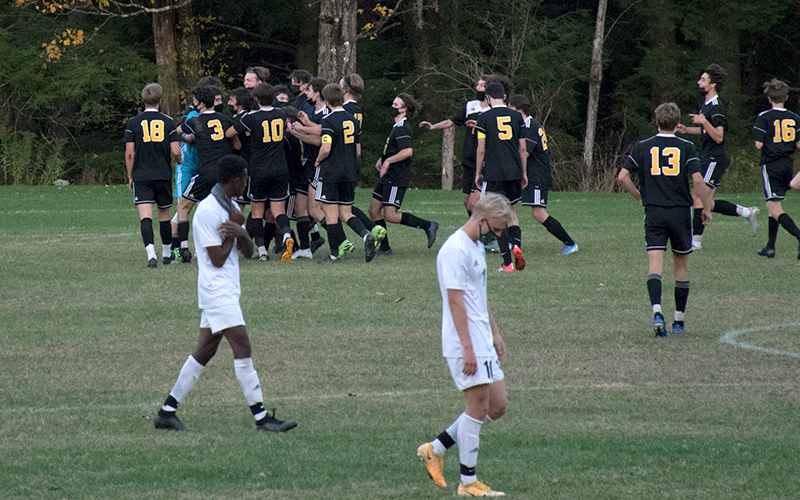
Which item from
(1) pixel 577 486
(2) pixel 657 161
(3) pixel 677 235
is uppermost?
(2) pixel 657 161

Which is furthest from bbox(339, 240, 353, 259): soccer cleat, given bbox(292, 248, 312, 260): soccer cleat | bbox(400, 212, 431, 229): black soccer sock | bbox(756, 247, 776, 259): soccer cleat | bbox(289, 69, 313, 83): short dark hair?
bbox(756, 247, 776, 259): soccer cleat

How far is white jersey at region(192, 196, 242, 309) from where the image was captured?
6.10 m

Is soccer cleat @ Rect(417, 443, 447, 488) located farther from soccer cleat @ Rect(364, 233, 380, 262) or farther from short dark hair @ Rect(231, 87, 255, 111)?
short dark hair @ Rect(231, 87, 255, 111)

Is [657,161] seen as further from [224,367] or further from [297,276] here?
[297,276]

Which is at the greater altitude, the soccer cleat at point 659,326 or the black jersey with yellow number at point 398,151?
the black jersey with yellow number at point 398,151

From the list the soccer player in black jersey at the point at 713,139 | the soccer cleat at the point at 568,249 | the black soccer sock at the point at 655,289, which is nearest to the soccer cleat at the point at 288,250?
the soccer cleat at the point at 568,249

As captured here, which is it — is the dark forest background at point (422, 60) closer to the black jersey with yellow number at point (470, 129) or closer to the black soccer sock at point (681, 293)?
the black jersey with yellow number at point (470, 129)

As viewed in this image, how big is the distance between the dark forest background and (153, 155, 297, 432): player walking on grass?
26.0m

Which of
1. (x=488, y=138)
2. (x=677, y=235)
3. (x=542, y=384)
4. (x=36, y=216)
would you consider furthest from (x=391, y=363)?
(x=36, y=216)

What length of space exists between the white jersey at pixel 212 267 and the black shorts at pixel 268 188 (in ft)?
24.1

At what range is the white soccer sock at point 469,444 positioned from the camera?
513 centimetres

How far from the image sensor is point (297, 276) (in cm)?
1245

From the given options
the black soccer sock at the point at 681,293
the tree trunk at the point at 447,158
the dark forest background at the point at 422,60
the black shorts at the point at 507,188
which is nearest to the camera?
the black soccer sock at the point at 681,293

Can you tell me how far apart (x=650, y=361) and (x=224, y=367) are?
3202mm
